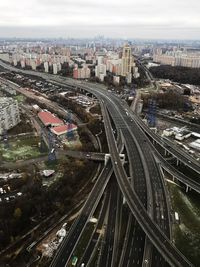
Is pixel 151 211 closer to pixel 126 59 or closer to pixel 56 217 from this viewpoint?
pixel 56 217

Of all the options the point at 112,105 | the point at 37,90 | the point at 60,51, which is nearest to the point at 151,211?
the point at 112,105

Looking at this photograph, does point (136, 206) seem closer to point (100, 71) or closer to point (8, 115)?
A: point (8, 115)

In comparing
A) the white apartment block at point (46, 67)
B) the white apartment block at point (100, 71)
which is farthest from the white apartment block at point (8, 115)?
the white apartment block at point (46, 67)

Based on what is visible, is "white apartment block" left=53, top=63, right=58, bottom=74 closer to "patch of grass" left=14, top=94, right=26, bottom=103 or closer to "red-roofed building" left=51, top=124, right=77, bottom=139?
"patch of grass" left=14, top=94, right=26, bottom=103

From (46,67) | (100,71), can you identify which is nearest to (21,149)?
(100,71)

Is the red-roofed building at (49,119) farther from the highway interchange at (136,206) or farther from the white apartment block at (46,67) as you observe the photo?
the white apartment block at (46,67)

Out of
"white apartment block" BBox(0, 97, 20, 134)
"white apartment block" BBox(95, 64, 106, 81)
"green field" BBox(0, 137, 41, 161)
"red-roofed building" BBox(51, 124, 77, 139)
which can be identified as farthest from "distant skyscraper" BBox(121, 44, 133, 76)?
"green field" BBox(0, 137, 41, 161)

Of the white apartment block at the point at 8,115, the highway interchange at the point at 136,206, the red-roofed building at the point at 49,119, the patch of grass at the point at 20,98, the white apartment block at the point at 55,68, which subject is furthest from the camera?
the white apartment block at the point at 55,68
